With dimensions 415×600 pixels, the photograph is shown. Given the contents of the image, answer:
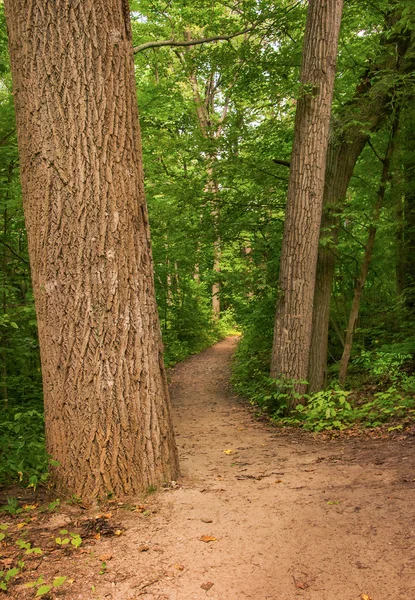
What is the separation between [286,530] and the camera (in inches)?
119

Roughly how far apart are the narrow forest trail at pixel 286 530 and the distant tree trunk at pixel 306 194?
Result: 8.15 feet

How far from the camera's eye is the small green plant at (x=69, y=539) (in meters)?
2.88

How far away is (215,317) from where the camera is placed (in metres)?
22.3

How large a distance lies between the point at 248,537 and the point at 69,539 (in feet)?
3.86

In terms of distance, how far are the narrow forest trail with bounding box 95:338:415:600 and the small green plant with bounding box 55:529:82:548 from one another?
1.09ft

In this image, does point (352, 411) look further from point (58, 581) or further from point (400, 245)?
point (58, 581)

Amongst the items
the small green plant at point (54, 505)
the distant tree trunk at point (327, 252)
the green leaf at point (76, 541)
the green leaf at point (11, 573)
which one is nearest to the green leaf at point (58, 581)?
the green leaf at point (11, 573)

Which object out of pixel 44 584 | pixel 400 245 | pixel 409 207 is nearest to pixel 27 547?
pixel 44 584

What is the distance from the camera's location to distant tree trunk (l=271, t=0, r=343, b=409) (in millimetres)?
6992

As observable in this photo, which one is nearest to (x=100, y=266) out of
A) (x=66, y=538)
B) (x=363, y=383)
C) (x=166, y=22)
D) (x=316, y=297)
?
(x=66, y=538)

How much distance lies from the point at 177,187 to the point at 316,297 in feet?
11.2

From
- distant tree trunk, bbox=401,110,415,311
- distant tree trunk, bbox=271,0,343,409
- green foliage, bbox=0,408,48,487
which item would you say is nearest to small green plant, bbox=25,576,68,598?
green foliage, bbox=0,408,48,487

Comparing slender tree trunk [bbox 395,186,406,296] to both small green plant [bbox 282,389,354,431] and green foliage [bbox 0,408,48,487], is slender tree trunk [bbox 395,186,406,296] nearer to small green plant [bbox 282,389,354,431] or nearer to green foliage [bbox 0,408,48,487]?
small green plant [bbox 282,389,354,431]

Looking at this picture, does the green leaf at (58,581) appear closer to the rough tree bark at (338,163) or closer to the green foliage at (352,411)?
the green foliage at (352,411)
